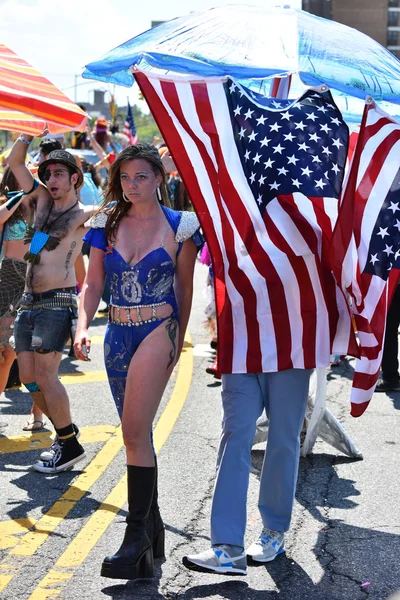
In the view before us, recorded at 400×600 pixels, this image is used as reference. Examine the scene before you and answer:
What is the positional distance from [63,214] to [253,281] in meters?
2.40

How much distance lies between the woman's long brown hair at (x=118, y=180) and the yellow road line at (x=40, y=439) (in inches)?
108

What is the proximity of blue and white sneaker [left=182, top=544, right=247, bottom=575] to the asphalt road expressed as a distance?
70 millimetres

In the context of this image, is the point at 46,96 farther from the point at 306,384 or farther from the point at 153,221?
the point at 306,384

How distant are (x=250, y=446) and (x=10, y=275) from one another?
3.38m

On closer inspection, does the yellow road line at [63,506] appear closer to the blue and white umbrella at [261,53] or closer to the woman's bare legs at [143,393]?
the woman's bare legs at [143,393]

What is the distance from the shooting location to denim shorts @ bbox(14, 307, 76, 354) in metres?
6.75

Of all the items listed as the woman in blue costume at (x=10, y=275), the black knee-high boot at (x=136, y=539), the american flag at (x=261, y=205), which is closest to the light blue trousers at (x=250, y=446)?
the american flag at (x=261, y=205)

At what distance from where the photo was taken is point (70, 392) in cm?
916

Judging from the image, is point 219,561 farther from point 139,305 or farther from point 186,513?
point 139,305

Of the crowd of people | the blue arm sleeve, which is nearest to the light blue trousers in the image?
the crowd of people

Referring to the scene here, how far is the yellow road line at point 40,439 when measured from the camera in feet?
24.1

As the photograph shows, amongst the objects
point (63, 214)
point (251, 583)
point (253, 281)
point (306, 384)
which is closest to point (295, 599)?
point (251, 583)

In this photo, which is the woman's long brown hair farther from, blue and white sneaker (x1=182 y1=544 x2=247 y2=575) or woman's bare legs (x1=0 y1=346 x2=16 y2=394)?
woman's bare legs (x1=0 y1=346 x2=16 y2=394)

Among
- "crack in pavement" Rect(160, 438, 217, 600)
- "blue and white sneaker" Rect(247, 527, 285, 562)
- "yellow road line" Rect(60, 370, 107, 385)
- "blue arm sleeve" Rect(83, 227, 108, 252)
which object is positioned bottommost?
"crack in pavement" Rect(160, 438, 217, 600)
